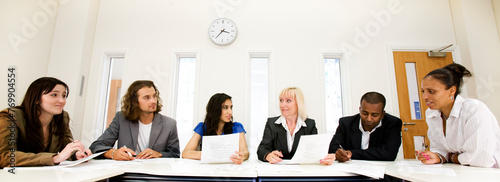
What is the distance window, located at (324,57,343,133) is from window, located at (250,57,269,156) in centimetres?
83

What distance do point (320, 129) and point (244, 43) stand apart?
4.99 feet

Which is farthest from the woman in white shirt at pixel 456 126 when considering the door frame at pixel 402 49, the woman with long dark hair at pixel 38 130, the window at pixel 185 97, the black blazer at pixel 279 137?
the window at pixel 185 97

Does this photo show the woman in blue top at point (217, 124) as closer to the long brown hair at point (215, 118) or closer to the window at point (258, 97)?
the long brown hair at point (215, 118)

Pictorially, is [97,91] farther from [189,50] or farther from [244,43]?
[244,43]

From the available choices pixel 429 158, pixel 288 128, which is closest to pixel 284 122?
pixel 288 128

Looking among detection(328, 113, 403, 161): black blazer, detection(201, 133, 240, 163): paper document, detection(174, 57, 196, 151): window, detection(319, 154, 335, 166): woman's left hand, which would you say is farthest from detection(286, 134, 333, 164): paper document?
detection(174, 57, 196, 151): window

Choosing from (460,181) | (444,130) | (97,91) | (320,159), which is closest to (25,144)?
(320,159)

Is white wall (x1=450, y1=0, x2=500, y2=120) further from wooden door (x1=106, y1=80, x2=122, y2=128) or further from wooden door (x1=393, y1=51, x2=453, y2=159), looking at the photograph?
wooden door (x1=106, y1=80, x2=122, y2=128)

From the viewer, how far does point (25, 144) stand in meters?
1.43

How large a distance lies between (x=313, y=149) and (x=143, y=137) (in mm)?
1443

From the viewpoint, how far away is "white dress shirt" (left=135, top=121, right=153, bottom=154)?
2076 millimetres

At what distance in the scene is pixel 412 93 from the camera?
3256 mm

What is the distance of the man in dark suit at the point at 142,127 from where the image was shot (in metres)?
2.02

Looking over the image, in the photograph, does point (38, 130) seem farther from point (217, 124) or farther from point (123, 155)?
point (217, 124)
